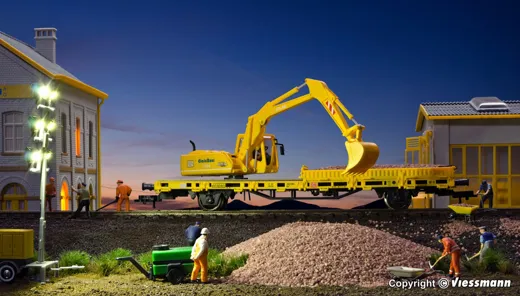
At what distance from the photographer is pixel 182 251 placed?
1439 cm

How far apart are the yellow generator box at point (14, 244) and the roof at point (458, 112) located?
17218 mm

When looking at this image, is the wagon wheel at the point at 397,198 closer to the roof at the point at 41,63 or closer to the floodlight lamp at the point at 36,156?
the floodlight lamp at the point at 36,156

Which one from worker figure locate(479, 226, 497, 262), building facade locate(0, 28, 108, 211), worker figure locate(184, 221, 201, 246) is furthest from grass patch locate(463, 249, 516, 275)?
building facade locate(0, 28, 108, 211)

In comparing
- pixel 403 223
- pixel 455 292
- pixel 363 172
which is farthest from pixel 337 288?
pixel 363 172

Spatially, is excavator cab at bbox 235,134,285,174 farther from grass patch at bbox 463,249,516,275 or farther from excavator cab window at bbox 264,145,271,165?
grass patch at bbox 463,249,516,275

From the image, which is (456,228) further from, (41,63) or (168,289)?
(41,63)

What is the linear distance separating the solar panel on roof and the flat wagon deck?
622cm

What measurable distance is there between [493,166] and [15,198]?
63.8 feet

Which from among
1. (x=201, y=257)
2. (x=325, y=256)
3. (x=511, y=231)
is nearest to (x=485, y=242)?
(x=325, y=256)

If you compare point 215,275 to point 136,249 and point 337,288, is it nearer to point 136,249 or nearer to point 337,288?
point 337,288

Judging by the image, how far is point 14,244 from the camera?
50.8 ft

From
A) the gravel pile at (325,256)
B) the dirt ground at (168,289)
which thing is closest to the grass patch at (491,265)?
the dirt ground at (168,289)

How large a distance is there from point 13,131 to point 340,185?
46.2 ft

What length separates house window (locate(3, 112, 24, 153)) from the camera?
90.3 feet
